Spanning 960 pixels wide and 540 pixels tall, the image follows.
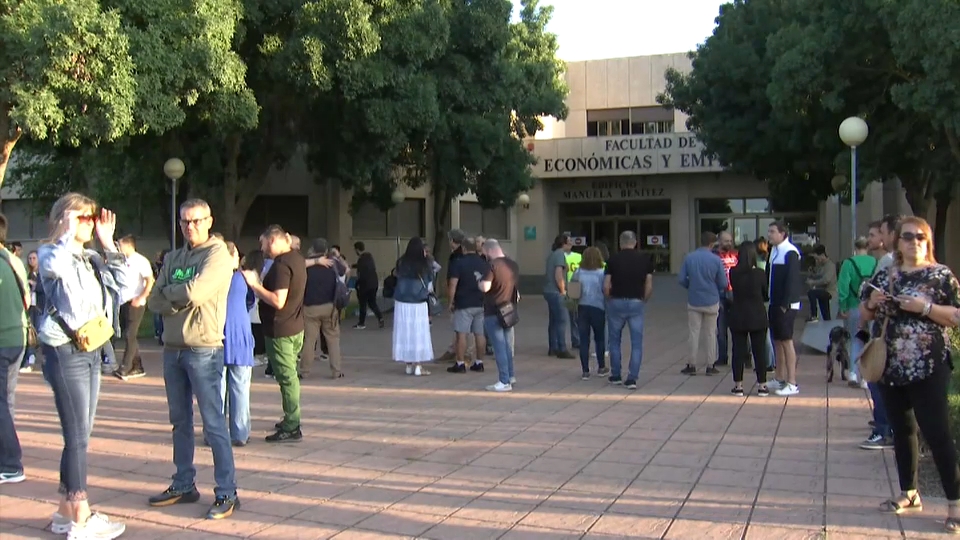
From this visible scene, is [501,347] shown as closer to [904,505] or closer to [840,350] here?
[840,350]

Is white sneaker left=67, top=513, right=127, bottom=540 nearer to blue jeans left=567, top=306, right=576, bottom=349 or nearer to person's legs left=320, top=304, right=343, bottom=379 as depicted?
person's legs left=320, top=304, right=343, bottom=379

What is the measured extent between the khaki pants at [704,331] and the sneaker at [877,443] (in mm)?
3925

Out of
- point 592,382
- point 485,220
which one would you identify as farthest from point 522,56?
point 592,382

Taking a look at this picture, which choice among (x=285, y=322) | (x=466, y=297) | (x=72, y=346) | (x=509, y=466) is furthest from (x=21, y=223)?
(x=72, y=346)

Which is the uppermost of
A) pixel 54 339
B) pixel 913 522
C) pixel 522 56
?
pixel 522 56

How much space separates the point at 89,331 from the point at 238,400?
8.14 feet

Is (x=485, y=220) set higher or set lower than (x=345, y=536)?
higher

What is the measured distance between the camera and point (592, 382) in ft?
35.2

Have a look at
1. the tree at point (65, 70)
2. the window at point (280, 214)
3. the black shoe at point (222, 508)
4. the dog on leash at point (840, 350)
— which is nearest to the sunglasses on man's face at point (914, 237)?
the black shoe at point (222, 508)

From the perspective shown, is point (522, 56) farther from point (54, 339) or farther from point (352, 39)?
point (54, 339)

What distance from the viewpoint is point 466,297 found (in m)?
11.3

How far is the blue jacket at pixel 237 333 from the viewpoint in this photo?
704 cm

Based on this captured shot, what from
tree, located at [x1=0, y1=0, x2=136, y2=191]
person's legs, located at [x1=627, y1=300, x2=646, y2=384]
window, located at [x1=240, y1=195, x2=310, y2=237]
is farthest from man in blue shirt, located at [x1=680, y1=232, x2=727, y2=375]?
window, located at [x1=240, y1=195, x2=310, y2=237]

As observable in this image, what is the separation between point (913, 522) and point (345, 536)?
131 inches
